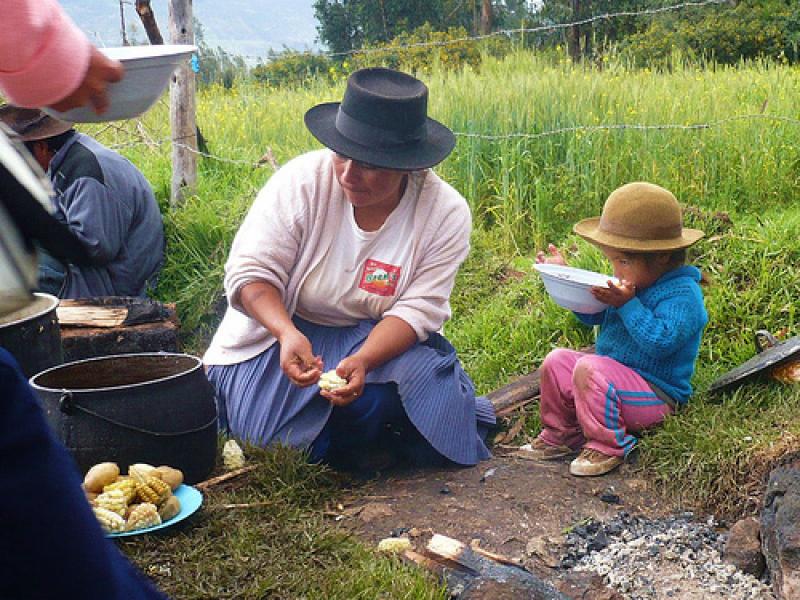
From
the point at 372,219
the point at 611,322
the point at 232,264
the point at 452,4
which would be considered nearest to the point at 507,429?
the point at 611,322

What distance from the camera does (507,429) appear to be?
4668mm

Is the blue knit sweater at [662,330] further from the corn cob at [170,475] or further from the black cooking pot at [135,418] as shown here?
the corn cob at [170,475]

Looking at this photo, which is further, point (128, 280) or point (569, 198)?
point (569, 198)

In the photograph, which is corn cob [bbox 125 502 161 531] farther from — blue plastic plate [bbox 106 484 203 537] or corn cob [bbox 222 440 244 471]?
corn cob [bbox 222 440 244 471]

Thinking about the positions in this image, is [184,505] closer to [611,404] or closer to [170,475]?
[170,475]

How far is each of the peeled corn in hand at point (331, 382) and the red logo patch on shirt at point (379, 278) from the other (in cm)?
48

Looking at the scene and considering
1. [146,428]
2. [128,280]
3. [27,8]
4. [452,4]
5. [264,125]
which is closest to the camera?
[27,8]

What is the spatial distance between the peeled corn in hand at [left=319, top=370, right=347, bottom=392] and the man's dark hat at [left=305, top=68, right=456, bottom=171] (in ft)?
A: 2.71

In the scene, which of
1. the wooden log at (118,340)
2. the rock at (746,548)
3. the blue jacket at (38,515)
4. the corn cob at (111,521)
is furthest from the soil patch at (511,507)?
the blue jacket at (38,515)

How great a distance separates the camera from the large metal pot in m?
3.71

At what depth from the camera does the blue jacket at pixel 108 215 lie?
17.4 feet

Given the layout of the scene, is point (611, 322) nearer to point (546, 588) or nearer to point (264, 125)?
point (546, 588)

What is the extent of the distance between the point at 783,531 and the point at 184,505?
6.25 feet

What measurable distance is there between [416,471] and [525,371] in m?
1.12
